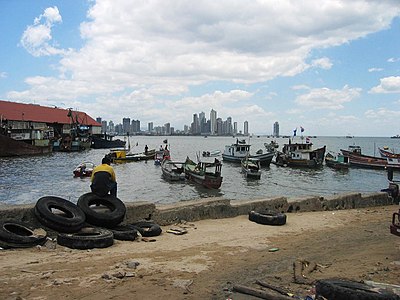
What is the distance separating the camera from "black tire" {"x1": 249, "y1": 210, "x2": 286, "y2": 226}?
10062mm

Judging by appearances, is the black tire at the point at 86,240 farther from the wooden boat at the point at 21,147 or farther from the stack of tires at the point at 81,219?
the wooden boat at the point at 21,147

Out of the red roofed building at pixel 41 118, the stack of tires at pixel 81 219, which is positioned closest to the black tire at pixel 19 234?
the stack of tires at pixel 81 219

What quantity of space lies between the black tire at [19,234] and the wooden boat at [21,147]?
1993 inches

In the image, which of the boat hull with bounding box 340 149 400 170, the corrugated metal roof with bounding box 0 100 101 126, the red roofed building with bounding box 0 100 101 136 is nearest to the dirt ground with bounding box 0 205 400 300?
the boat hull with bounding box 340 149 400 170

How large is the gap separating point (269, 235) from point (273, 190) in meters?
21.6

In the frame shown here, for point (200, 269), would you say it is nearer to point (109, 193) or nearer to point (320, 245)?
point (320, 245)

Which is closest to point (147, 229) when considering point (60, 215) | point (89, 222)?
point (89, 222)

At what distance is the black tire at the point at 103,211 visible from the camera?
28.0 feet

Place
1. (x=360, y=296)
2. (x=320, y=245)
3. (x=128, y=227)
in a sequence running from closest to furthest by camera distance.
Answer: (x=360, y=296)
(x=320, y=245)
(x=128, y=227)

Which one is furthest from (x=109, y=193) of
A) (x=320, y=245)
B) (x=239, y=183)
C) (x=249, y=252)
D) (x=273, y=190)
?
(x=239, y=183)

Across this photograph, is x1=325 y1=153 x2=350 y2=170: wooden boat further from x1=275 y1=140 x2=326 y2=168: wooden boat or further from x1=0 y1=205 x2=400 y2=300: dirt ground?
x1=0 y1=205 x2=400 y2=300: dirt ground

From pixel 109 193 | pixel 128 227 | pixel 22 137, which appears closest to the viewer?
pixel 128 227

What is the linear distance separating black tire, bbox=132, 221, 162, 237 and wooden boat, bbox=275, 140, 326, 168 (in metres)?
41.6

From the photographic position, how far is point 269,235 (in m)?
8.87
